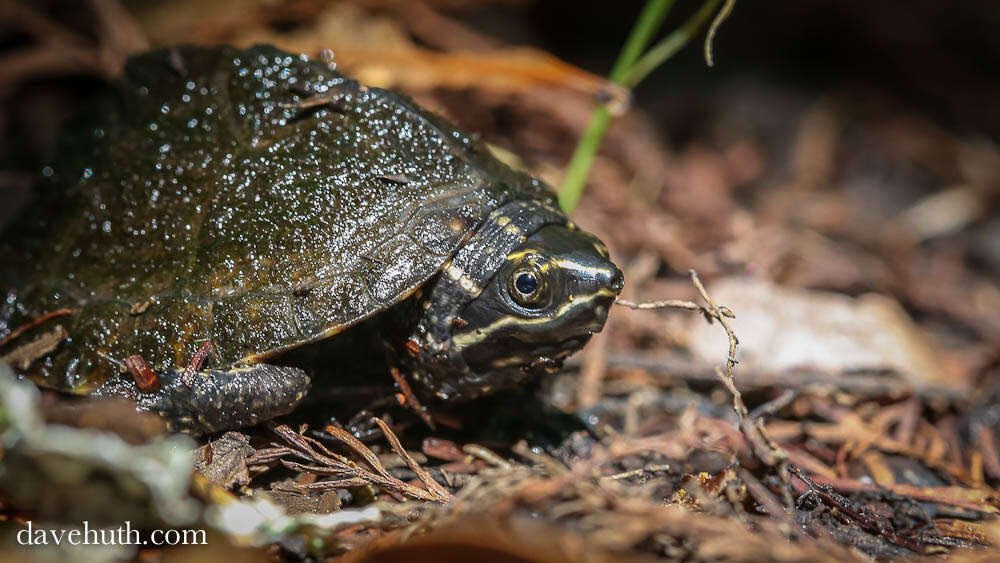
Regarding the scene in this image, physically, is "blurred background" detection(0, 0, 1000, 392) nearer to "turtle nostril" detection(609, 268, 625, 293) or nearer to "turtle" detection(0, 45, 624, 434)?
"turtle" detection(0, 45, 624, 434)

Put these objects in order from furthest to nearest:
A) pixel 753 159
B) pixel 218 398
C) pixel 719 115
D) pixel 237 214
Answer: pixel 719 115
pixel 753 159
pixel 237 214
pixel 218 398

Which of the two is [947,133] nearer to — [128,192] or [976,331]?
[976,331]

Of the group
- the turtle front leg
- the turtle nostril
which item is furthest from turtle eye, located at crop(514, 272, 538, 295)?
the turtle front leg

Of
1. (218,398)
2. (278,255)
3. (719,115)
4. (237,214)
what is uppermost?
(719,115)

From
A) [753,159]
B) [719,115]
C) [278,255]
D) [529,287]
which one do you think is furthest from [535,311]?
[719,115]

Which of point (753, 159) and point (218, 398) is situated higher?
point (753, 159)

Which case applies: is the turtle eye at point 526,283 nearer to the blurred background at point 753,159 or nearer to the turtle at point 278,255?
the turtle at point 278,255

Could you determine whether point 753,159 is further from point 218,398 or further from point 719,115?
point 218,398
